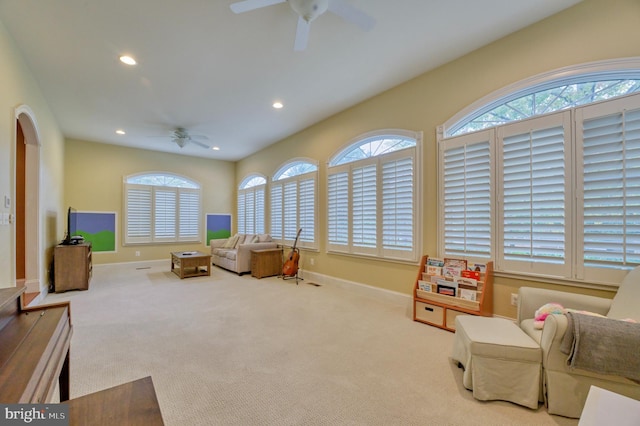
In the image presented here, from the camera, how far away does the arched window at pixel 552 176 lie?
2263mm

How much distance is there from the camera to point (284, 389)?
76.9 inches

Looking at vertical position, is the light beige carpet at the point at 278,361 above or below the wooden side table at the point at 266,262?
below

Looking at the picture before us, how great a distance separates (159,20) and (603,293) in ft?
15.6

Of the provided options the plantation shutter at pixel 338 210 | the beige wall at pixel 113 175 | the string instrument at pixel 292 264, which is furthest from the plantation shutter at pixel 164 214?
the plantation shutter at pixel 338 210

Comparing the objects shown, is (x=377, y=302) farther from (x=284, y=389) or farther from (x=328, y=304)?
(x=284, y=389)

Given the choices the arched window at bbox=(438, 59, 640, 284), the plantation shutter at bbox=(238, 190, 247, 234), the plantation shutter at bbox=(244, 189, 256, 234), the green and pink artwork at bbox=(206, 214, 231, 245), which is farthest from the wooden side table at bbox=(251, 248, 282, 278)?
the arched window at bbox=(438, 59, 640, 284)

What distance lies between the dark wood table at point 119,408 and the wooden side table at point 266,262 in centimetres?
439

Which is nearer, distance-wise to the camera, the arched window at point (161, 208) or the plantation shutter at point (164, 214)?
the arched window at point (161, 208)

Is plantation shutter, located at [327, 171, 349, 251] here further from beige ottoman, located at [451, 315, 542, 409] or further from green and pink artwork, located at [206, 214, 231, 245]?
green and pink artwork, located at [206, 214, 231, 245]

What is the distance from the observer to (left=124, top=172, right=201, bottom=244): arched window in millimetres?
7074

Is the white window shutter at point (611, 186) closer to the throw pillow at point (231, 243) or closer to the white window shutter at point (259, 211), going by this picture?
the white window shutter at point (259, 211)

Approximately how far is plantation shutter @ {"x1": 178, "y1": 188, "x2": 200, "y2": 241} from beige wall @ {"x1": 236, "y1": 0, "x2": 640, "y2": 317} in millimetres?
4140

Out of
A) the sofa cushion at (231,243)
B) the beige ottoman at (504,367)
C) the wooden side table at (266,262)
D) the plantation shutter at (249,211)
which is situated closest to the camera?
the beige ottoman at (504,367)

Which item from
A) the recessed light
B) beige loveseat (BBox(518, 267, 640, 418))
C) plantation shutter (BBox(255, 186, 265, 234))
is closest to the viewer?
beige loveseat (BBox(518, 267, 640, 418))
